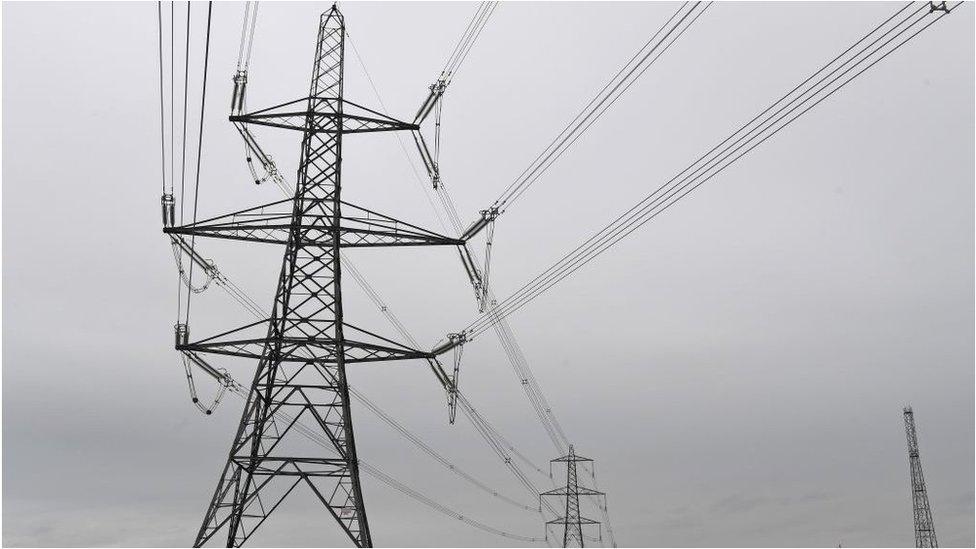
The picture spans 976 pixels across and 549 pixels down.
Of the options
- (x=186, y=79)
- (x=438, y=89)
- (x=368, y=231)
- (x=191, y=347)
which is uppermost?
(x=438, y=89)

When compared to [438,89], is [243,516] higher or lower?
lower

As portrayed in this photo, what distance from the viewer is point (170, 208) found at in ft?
98.7

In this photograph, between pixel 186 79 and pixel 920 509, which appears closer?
pixel 186 79

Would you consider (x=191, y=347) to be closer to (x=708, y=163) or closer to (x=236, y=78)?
(x=236, y=78)

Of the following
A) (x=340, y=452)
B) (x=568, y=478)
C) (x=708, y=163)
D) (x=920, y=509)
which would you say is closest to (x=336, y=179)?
(x=340, y=452)

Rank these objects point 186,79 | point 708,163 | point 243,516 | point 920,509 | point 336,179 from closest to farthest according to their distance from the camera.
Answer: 1. point 708,163
2. point 186,79
3. point 243,516
4. point 336,179
5. point 920,509

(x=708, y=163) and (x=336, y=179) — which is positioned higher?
(x=336, y=179)

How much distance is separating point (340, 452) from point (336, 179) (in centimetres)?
953

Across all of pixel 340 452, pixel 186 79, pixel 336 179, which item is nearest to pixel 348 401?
pixel 340 452

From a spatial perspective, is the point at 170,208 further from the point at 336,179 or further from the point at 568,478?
the point at 568,478

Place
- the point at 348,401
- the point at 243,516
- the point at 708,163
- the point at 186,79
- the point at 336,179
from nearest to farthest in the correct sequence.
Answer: the point at 708,163
the point at 186,79
the point at 243,516
the point at 348,401
the point at 336,179

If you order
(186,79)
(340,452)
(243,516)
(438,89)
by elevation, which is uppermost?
(438,89)

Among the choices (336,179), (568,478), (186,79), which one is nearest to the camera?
(186,79)

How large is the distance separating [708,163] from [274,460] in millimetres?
15343
